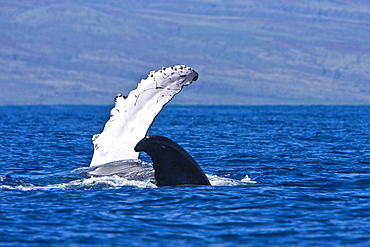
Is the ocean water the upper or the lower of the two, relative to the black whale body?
lower

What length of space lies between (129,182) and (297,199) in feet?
10.8

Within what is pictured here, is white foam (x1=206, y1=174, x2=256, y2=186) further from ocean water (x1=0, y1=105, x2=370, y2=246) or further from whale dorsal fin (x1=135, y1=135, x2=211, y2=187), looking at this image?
whale dorsal fin (x1=135, y1=135, x2=211, y2=187)

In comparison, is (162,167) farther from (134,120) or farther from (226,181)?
(226,181)

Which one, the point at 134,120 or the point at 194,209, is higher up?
the point at 134,120

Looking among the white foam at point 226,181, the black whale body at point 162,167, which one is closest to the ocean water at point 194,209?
the white foam at point 226,181

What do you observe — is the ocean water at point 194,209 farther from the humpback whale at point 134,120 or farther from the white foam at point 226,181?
the humpback whale at point 134,120

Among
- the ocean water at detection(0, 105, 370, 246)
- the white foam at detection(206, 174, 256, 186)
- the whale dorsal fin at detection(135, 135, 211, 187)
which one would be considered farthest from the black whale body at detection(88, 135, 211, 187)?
the white foam at detection(206, 174, 256, 186)

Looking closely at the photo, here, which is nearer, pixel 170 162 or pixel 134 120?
pixel 170 162

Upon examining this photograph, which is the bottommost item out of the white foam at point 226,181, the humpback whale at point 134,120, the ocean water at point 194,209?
the ocean water at point 194,209

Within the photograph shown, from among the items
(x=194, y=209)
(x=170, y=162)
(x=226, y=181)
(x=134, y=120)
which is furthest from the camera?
(x=226, y=181)

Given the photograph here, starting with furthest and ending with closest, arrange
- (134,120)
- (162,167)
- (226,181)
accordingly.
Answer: (226,181) → (134,120) → (162,167)

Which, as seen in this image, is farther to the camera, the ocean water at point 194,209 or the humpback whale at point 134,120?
the humpback whale at point 134,120

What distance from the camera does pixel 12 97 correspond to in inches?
6708

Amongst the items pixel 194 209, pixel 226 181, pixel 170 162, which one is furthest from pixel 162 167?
pixel 226 181
